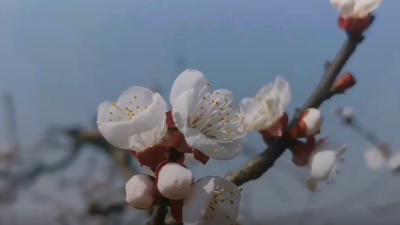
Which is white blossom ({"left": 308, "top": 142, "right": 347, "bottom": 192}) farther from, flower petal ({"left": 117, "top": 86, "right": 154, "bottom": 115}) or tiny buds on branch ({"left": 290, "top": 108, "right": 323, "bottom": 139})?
flower petal ({"left": 117, "top": 86, "right": 154, "bottom": 115})

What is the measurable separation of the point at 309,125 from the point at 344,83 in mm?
122

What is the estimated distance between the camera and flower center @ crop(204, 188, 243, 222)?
62 cm

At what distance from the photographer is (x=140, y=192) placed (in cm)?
59

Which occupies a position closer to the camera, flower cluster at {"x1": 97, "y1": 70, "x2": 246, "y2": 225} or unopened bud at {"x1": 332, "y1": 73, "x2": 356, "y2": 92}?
flower cluster at {"x1": 97, "y1": 70, "x2": 246, "y2": 225}

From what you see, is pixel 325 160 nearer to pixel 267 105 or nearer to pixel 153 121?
pixel 267 105

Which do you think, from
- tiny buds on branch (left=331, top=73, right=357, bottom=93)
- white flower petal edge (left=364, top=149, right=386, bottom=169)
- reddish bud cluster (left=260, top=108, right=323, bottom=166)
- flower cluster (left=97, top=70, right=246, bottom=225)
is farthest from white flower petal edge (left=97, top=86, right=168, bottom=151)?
white flower petal edge (left=364, top=149, right=386, bottom=169)

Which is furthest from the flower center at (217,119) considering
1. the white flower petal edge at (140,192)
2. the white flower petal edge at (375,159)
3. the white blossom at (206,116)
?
the white flower petal edge at (375,159)

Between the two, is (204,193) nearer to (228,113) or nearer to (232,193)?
(232,193)

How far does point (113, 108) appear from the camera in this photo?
2.22ft

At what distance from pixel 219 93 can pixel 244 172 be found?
0.52 feet

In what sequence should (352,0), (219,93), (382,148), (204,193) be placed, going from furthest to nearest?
(382,148)
(352,0)
(219,93)
(204,193)

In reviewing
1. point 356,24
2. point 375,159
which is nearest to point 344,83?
point 356,24

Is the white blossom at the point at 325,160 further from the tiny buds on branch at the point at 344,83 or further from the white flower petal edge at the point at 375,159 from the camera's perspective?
the white flower petal edge at the point at 375,159

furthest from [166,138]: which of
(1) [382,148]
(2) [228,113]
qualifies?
(1) [382,148]
